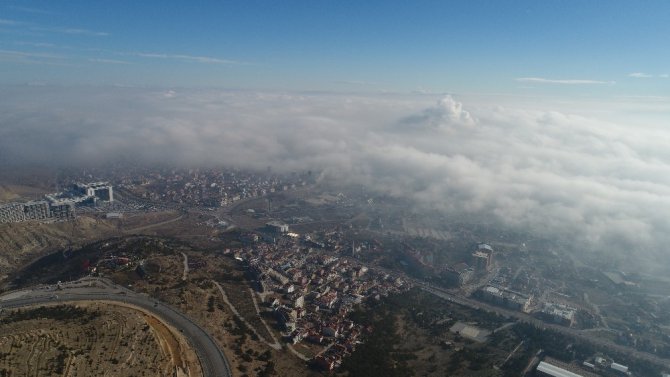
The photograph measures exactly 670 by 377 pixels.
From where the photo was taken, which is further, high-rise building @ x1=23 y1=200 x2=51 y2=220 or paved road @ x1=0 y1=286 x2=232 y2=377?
high-rise building @ x1=23 y1=200 x2=51 y2=220

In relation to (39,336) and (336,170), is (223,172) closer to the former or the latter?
(336,170)

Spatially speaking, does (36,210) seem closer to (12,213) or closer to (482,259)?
(12,213)

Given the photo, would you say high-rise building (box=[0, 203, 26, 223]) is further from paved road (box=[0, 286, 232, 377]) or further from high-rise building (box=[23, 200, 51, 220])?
paved road (box=[0, 286, 232, 377])

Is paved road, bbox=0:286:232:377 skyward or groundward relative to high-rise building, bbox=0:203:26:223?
skyward

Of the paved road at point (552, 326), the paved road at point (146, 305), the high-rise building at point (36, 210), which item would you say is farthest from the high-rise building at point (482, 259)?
the high-rise building at point (36, 210)

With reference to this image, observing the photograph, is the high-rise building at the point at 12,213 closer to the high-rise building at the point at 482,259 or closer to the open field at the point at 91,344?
the open field at the point at 91,344

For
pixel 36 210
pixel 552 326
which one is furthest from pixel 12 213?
pixel 552 326

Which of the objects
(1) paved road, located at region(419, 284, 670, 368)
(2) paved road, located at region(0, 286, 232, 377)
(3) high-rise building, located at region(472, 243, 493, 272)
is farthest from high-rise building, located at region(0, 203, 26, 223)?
(3) high-rise building, located at region(472, 243, 493, 272)

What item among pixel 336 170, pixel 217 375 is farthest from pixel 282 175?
pixel 217 375
